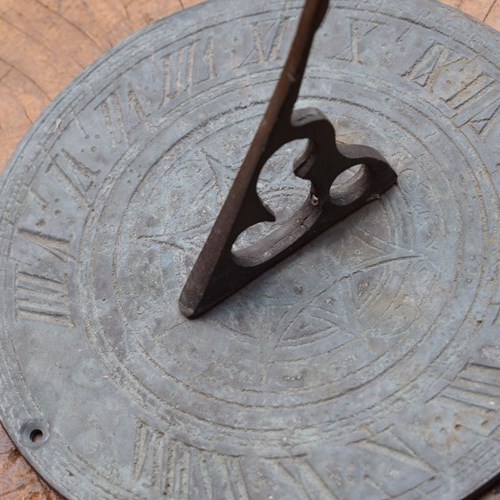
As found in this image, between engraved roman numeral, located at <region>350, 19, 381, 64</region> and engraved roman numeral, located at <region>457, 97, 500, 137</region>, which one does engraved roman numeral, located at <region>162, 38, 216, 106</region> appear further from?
engraved roman numeral, located at <region>457, 97, 500, 137</region>

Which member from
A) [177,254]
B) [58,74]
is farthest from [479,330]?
[58,74]

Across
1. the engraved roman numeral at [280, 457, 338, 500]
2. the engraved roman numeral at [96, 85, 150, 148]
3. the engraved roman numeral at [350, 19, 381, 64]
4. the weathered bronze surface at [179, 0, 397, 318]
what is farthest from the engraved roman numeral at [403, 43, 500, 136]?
the engraved roman numeral at [280, 457, 338, 500]

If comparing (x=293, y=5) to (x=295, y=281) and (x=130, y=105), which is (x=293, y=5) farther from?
(x=295, y=281)

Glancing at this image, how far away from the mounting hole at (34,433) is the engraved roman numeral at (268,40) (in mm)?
1168

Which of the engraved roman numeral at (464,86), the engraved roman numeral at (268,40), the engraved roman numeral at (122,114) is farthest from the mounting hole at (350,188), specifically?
the engraved roman numeral at (122,114)

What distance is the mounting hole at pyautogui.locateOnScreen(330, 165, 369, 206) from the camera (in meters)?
2.37

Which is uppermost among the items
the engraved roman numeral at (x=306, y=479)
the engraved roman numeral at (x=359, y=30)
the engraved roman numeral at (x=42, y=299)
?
→ the engraved roman numeral at (x=359, y=30)

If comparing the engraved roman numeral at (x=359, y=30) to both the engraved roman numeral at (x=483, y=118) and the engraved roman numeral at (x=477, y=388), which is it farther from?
the engraved roman numeral at (x=477, y=388)

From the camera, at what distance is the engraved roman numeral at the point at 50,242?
2.44 meters

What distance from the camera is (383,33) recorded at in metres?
2.63

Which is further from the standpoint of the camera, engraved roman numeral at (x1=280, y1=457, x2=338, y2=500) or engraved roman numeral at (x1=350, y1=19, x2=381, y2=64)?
engraved roman numeral at (x1=350, y1=19, x2=381, y2=64)

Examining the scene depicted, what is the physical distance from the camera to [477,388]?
6.94 feet

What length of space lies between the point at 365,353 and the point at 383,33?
978 millimetres

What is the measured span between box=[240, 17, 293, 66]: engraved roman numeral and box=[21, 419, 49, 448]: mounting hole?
1168 mm
